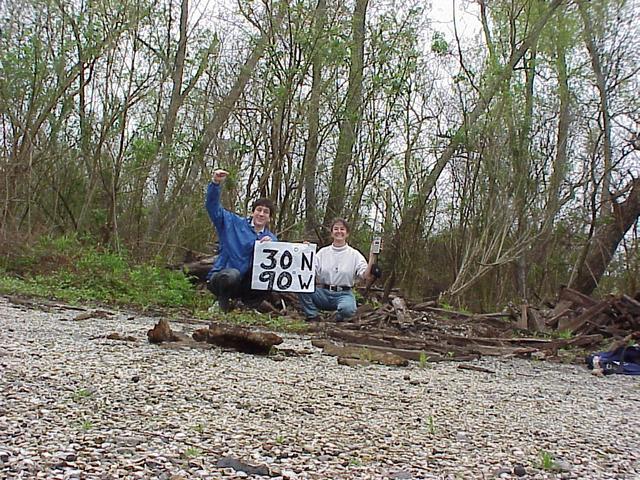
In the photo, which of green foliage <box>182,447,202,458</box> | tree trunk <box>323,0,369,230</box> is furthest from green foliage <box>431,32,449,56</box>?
green foliage <box>182,447,202,458</box>

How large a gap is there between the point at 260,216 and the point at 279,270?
58 centimetres

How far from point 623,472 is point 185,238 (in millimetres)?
9042

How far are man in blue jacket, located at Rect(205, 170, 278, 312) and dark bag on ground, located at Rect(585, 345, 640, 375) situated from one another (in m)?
3.28

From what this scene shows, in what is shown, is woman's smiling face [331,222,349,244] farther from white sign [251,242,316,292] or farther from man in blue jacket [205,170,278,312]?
man in blue jacket [205,170,278,312]

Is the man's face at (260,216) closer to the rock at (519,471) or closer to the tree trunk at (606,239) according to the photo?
the rock at (519,471)

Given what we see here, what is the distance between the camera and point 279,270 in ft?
22.9

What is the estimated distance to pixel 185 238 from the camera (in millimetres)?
10695

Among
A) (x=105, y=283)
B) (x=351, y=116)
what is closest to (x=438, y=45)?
(x=351, y=116)

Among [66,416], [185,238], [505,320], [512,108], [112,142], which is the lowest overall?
[66,416]

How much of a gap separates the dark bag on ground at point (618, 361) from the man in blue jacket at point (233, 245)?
129 inches

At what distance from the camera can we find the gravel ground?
1946mm

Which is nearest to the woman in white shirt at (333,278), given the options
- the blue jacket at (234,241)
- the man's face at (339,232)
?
the man's face at (339,232)

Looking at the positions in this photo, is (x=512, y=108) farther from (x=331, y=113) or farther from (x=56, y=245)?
(x=56, y=245)

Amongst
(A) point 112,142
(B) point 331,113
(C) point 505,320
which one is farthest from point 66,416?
(A) point 112,142
